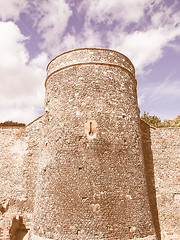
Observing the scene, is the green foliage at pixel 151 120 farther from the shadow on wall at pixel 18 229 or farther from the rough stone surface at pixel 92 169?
the shadow on wall at pixel 18 229

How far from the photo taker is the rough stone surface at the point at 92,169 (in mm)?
6156

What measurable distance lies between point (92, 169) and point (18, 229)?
540 centimetres

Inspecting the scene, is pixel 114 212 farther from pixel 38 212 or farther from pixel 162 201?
pixel 162 201

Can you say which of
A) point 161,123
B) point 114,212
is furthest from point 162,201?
point 161,123

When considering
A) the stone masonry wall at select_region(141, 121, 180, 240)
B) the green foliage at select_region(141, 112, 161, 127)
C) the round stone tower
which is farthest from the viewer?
the green foliage at select_region(141, 112, 161, 127)

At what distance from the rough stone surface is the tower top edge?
1.7 inches

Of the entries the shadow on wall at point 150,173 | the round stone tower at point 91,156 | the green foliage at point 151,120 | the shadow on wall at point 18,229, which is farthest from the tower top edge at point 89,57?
the green foliage at point 151,120

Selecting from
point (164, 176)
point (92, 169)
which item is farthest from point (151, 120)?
point (92, 169)

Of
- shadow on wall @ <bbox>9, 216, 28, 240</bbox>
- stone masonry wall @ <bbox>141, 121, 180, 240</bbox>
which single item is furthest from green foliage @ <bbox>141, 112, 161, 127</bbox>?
shadow on wall @ <bbox>9, 216, 28, 240</bbox>

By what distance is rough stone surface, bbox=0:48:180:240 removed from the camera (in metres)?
6.16

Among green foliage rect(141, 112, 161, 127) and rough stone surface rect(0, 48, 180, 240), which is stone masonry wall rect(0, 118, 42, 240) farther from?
green foliage rect(141, 112, 161, 127)

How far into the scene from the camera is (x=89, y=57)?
312 inches

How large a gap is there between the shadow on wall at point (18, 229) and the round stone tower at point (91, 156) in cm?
211

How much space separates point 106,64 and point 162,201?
23.0 ft
